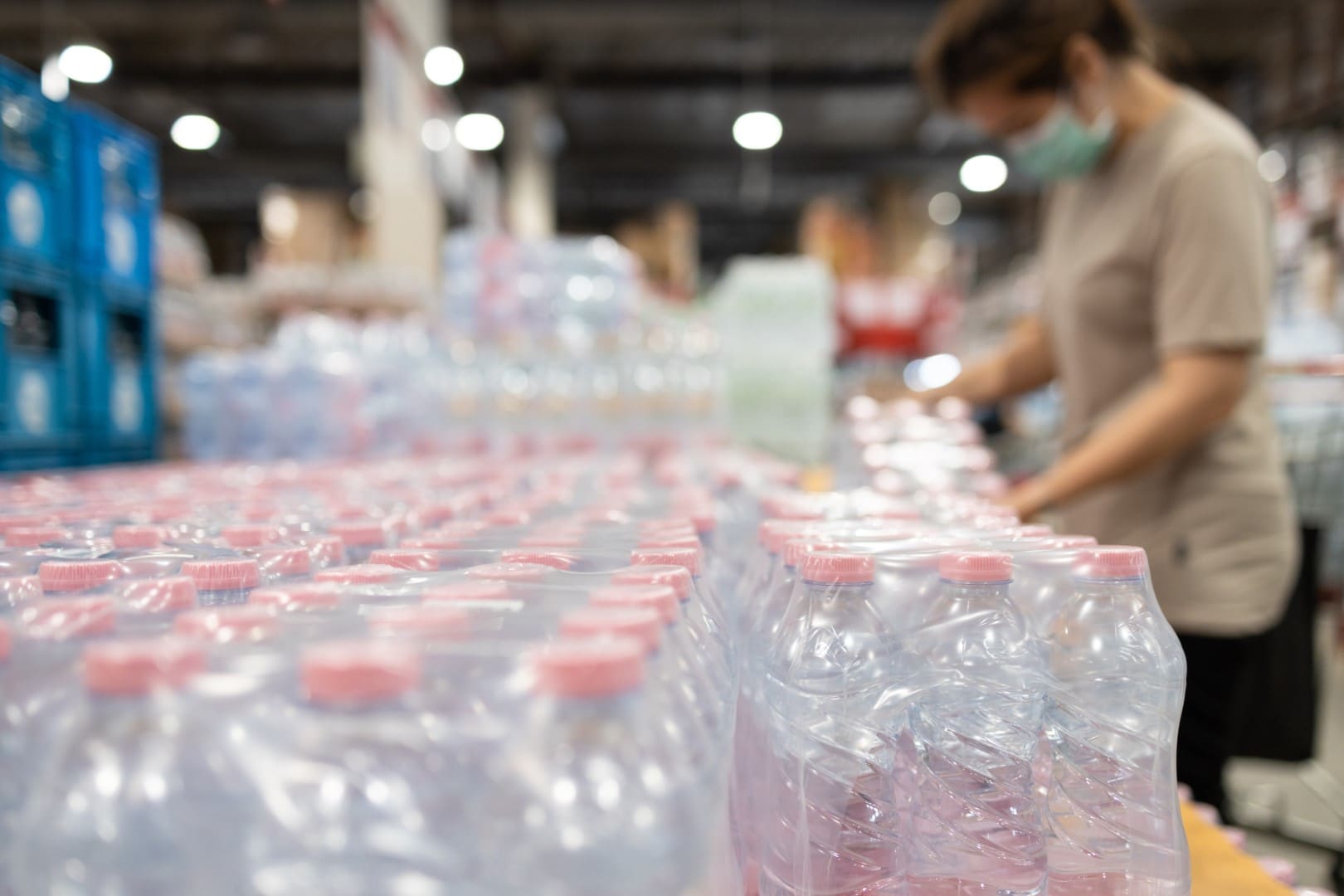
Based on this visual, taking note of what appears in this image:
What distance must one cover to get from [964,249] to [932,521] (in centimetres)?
1423

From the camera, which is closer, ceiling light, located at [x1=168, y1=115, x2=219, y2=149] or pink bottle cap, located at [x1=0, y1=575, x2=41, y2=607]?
pink bottle cap, located at [x1=0, y1=575, x2=41, y2=607]

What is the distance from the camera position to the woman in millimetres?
1906

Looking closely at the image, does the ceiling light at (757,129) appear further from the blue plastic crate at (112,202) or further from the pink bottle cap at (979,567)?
the pink bottle cap at (979,567)

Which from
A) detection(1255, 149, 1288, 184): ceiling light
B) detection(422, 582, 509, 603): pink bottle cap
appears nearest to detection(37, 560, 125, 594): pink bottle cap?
detection(422, 582, 509, 603): pink bottle cap

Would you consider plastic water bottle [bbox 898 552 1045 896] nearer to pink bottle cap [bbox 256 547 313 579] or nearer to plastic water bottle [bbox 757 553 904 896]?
plastic water bottle [bbox 757 553 904 896]

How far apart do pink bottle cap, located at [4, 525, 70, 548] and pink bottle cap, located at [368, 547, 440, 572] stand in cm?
50

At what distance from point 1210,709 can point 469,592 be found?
1.80 m

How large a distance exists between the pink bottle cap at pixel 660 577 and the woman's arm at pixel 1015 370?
2193 millimetres

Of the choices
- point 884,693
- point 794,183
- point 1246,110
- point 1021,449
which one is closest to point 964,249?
point 794,183

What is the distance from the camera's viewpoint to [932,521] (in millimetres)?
1404

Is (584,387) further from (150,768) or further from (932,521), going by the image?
(150,768)

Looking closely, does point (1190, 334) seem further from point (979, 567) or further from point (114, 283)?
point (114, 283)

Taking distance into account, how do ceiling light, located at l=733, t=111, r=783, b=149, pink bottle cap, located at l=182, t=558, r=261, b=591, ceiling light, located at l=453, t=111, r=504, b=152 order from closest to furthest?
pink bottle cap, located at l=182, t=558, r=261, b=591 → ceiling light, located at l=733, t=111, r=783, b=149 → ceiling light, located at l=453, t=111, r=504, b=152

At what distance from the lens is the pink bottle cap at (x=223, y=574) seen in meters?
0.96
